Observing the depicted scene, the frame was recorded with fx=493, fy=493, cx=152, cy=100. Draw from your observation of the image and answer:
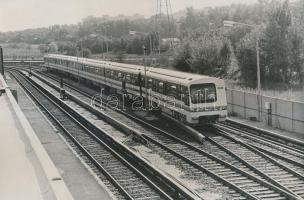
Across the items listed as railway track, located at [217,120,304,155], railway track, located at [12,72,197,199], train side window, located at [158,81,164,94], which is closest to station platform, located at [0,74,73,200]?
railway track, located at [12,72,197,199]

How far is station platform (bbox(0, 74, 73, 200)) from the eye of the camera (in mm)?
7978

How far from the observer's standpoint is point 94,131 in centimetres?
2894

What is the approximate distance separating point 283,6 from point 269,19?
155cm

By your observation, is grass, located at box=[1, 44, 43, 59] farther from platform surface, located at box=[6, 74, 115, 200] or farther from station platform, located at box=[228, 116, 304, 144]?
station platform, located at box=[228, 116, 304, 144]

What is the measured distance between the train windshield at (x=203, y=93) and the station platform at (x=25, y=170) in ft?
38.0

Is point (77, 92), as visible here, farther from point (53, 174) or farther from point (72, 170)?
point (53, 174)

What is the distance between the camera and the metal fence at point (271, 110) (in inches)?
1021

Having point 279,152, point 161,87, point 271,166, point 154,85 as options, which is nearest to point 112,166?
point 271,166

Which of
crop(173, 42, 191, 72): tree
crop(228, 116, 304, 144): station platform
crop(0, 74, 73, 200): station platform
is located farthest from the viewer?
crop(173, 42, 191, 72): tree

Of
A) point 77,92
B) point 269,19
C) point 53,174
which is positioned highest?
point 269,19

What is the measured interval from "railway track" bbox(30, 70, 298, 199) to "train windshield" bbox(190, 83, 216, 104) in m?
2.41

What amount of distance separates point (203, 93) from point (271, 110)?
192 inches

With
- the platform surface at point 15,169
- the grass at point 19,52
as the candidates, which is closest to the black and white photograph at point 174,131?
the platform surface at point 15,169

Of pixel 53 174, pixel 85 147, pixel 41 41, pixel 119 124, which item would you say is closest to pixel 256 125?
pixel 119 124
